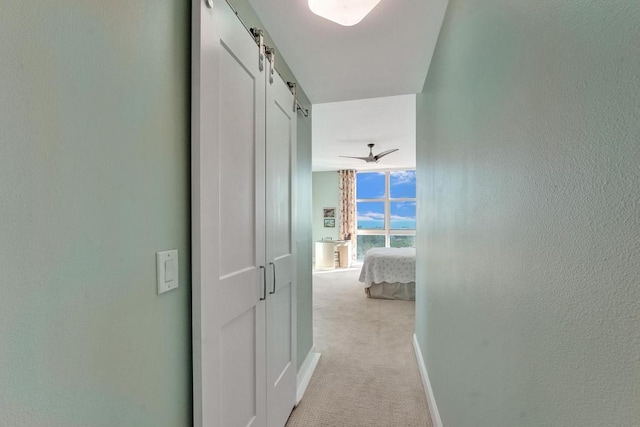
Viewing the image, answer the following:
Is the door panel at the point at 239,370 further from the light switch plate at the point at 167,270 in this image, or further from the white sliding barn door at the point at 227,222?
the light switch plate at the point at 167,270

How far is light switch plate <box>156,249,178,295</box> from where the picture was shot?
0.85 metres

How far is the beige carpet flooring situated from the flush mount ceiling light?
2.22 meters

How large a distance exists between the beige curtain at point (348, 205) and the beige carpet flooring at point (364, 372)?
3.62 m

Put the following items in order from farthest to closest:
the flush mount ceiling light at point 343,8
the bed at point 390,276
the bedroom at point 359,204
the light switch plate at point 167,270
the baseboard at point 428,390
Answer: the bedroom at point 359,204, the bed at point 390,276, the baseboard at point 428,390, the flush mount ceiling light at point 343,8, the light switch plate at point 167,270

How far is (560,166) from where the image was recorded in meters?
0.55

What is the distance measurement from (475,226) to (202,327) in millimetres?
1020

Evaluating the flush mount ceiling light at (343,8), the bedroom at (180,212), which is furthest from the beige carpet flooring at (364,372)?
the flush mount ceiling light at (343,8)

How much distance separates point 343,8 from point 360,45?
30.3 inches

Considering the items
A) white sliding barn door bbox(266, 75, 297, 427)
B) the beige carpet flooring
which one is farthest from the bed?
white sliding barn door bbox(266, 75, 297, 427)

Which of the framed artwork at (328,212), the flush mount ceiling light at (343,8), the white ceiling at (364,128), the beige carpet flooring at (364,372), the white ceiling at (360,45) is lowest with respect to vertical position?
the beige carpet flooring at (364,372)

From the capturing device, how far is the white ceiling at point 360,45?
1503mm

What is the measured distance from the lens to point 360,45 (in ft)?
5.94

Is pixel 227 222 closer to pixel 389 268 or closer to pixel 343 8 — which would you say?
pixel 343 8

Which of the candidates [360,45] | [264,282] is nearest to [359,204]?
Result: [360,45]
